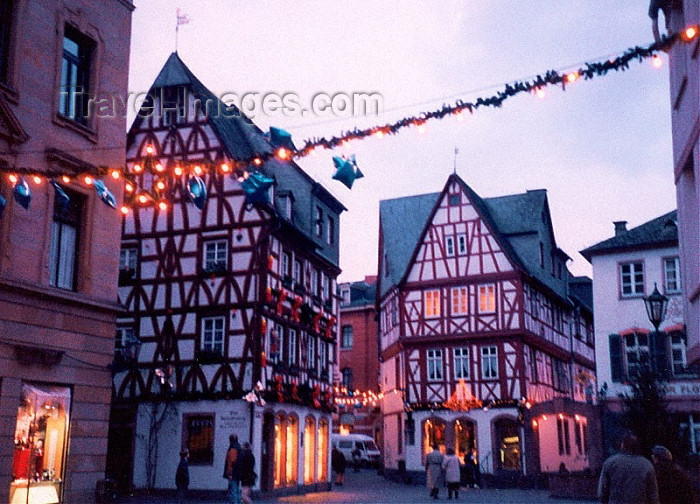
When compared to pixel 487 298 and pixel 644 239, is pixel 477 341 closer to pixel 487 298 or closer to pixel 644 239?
pixel 487 298

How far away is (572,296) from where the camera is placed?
156ft

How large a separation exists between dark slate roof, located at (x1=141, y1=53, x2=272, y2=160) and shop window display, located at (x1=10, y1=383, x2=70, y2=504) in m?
15.0

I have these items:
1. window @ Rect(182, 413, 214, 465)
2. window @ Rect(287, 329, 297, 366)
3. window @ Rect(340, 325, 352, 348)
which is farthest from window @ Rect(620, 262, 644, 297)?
window @ Rect(340, 325, 352, 348)

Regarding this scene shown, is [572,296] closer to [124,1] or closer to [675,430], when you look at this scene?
[675,430]

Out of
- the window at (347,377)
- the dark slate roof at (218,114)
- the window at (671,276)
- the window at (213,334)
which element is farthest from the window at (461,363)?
the window at (347,377)

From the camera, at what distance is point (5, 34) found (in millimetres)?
15156

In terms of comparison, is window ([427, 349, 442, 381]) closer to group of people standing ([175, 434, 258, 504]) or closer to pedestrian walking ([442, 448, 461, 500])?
pedestrian walking ([442, 448, 461, 500])

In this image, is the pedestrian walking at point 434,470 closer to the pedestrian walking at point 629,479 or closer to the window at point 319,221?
the window at point 319,221

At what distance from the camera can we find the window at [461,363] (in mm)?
37438

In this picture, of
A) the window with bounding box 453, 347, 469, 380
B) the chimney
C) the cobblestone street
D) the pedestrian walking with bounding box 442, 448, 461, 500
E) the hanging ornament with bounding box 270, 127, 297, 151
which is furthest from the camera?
the window with bounding box 453, 347, 469, 380

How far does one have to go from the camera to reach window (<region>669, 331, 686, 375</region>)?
28.7 m

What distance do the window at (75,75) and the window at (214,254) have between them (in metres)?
12.8

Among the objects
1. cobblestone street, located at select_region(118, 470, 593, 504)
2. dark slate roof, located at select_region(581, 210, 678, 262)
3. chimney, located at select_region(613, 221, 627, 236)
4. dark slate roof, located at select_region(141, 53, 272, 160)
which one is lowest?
cobblestone street, located at select_region(118, 470, 593, 504)

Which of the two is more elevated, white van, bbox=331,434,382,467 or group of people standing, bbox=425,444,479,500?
white van, bbox=331,434,382,467
